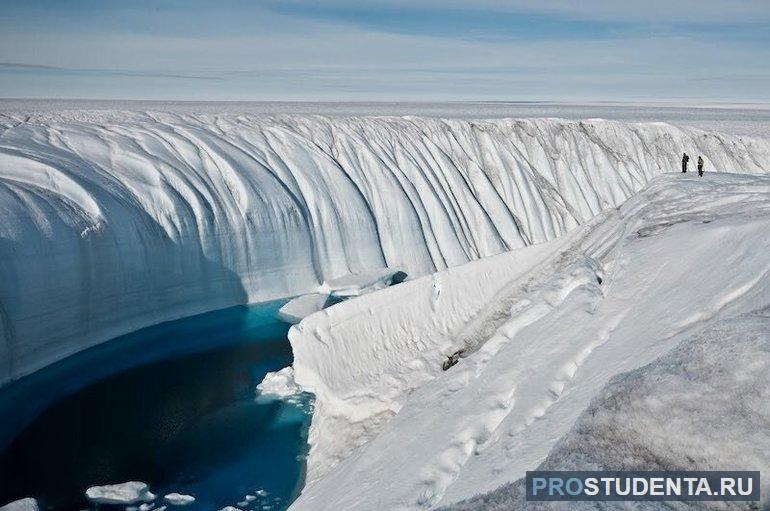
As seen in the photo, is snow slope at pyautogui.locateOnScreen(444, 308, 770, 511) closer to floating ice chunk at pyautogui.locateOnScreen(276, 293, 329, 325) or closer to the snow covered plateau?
the snow covered plateau

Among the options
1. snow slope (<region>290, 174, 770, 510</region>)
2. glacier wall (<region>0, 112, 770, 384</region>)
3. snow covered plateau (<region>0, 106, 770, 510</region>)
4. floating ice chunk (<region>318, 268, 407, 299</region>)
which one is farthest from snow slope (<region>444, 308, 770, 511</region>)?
floating ice chunk (<region>318, 268, 407, 299</region>)

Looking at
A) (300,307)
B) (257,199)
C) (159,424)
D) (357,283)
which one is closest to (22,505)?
(159,424)

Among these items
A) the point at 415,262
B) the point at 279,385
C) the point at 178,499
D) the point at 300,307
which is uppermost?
the point at 415,262

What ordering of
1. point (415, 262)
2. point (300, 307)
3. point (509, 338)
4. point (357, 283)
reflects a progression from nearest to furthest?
1. point (509, 338)
2. point (300, 307)
3. point (357, 283)
4. point (415, 262)

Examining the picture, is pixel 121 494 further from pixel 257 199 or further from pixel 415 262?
pixel 415 262

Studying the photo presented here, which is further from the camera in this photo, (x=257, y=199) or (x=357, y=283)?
(x=257, y=199)

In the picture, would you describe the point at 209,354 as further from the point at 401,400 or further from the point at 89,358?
the point at 401,400

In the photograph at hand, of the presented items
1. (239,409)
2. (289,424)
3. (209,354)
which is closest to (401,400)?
(289,424)
